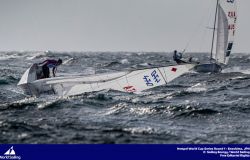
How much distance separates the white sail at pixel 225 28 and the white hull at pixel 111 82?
66.5 feet

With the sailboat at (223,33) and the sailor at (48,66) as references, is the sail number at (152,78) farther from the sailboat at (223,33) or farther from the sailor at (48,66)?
the sailboat at (223,33)

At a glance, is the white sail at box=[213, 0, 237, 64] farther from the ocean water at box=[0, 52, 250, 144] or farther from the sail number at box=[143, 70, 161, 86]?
the sail number at box=[143, 70, 161, 86]

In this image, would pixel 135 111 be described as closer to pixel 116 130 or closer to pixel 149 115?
pixel 149 115

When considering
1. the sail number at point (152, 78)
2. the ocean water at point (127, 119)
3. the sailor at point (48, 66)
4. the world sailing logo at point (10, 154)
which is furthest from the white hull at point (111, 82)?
the world sailing logo at point (10, 154)

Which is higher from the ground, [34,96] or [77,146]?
[77,146]

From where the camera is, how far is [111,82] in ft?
75.7

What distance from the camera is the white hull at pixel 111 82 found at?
22109mm

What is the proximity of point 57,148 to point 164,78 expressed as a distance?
1321cm

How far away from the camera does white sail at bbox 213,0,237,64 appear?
41750mm

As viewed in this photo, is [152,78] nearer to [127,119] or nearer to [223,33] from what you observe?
[127,119]

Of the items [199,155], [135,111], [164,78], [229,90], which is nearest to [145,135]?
[199,155]

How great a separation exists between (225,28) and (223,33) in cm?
50

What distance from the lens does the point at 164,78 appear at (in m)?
22.2

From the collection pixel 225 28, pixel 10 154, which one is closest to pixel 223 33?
pixel 225 28
